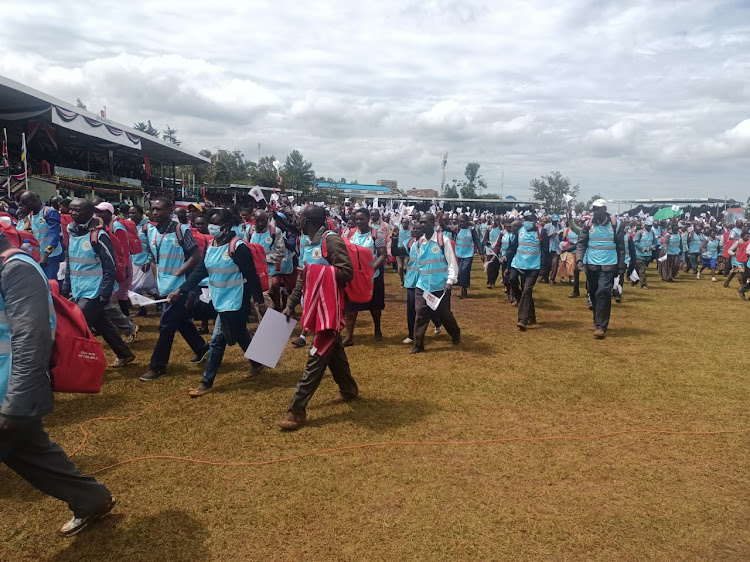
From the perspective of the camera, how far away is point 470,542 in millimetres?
3006

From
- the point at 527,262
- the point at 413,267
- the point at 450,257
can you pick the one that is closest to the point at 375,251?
the point at 413,267

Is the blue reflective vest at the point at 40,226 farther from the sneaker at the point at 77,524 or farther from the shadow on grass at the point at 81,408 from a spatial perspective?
the sneaker at the point at 77,524

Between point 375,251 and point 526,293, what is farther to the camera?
point 526,293

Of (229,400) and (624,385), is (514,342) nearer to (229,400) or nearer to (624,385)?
(624,385)

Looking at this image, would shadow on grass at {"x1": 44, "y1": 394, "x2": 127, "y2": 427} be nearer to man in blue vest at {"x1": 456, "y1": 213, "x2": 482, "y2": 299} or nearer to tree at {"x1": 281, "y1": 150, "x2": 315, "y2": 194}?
man in blue vest at {"x1": 456, "y1": 213, "x2": 482, "y2": 299}

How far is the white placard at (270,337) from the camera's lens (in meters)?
4.80

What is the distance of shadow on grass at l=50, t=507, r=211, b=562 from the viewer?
287 centimetres

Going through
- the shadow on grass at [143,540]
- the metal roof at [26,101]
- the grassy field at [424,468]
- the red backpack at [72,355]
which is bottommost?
the shadow on grass at [143,540]

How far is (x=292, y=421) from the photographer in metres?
4.52

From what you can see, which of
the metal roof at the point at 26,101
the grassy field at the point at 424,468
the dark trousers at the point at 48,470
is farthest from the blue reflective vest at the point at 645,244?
the metal roof at the point at 26,101

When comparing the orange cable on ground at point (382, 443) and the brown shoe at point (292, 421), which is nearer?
the orange cable on ground at point (382, 443)

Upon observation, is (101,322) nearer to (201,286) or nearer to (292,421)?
(201,286)

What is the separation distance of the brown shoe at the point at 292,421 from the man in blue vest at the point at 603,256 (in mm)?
5564

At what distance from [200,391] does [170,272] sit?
70.2 inches
